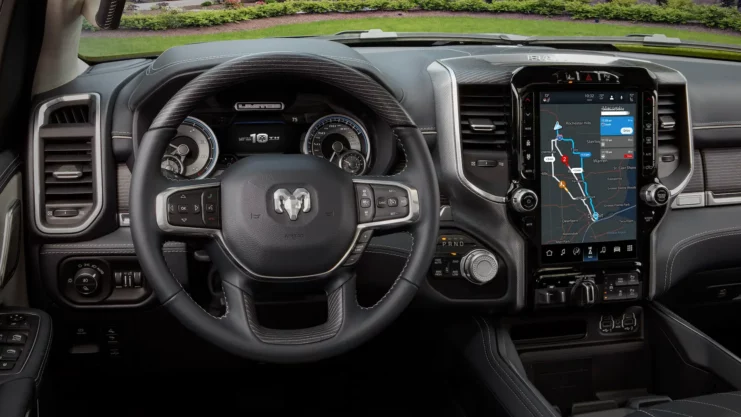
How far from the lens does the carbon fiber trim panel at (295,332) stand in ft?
5.44

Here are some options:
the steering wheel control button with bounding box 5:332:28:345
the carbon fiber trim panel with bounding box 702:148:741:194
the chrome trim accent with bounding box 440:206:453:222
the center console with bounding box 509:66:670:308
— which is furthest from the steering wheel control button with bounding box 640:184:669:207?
the steering wheel control button with bounding box 5:332:28:345

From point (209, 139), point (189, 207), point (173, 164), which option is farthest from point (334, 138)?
point (189, 207)

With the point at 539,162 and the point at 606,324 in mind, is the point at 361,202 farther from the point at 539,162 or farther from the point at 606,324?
the point at 606,324

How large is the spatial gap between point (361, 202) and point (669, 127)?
126cm

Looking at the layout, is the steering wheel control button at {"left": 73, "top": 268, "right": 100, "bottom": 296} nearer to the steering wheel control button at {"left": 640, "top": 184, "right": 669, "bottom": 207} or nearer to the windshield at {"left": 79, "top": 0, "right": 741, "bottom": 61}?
the windshield at {"left": 79, "top": 0, "right": 741, "bottom": 61}

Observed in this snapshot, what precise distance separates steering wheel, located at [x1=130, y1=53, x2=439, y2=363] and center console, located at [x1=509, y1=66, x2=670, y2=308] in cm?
61

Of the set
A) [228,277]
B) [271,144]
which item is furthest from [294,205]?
[271,144]

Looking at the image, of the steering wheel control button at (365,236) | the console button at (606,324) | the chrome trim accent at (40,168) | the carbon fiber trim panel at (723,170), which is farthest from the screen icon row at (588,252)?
the chrome trim accent at (40,168)

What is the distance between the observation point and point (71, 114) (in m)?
2.16

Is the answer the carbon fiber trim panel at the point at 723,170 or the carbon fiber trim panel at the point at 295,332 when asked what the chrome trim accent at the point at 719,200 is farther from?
the carbon fiber trim panel at the point at 295,332

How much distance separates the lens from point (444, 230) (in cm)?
229

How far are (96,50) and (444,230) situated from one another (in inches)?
52.4

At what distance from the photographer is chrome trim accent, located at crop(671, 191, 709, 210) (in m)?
2.55

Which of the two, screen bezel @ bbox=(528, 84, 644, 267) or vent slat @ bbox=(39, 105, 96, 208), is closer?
vent slat @ bbox=(39, 105, 96, 208)
